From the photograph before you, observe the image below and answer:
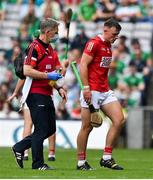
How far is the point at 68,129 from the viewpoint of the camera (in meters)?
22.7

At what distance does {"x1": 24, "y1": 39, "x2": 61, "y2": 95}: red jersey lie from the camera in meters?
12.7

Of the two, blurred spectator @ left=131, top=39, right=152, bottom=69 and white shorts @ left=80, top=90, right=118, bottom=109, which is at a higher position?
white shorts @ left=80, top=90, right=118, bottom=109

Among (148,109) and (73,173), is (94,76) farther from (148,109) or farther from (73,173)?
(148,109)

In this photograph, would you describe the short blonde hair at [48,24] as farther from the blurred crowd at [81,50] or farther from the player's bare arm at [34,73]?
the blurred crowd at [81,50]

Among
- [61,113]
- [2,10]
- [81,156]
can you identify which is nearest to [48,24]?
[81,156]

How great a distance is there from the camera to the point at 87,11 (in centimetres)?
2741

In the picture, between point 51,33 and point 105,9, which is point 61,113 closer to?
point 105,9

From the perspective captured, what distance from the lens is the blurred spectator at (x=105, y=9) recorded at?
27184 mm

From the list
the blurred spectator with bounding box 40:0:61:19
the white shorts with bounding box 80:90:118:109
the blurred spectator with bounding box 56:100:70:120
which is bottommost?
the blurred spectator with bounding box 56:100:70:120

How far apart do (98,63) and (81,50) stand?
1192 cm

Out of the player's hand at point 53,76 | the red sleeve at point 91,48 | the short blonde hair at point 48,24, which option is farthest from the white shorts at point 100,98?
the short blonde hair at point 48,24

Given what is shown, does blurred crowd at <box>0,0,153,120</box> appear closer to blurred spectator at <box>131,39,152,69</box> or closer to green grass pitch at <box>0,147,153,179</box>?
blurred spectator at <box>131,39,152,69</box>

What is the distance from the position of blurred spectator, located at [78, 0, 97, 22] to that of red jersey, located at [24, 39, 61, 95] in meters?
14.5

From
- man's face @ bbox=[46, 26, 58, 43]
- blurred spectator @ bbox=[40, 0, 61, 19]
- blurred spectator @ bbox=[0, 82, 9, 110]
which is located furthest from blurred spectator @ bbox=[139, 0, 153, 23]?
man's face @ bbox=[46, 26, 58, 43]
